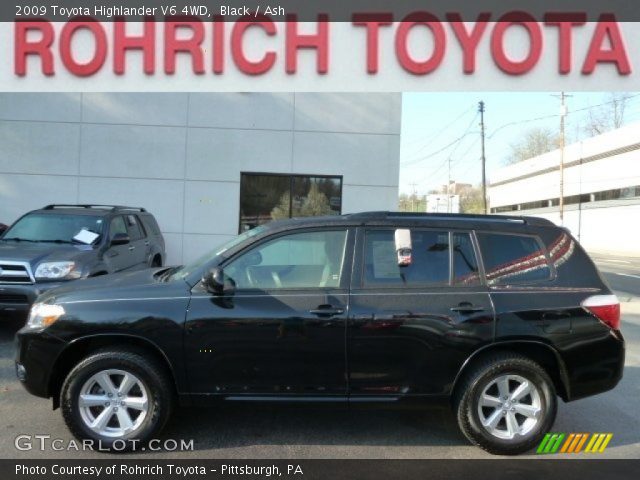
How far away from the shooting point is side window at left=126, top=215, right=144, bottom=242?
8875mm

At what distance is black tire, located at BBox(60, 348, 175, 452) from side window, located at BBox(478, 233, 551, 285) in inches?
104

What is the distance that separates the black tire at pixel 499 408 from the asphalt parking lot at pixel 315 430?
0.16 metres

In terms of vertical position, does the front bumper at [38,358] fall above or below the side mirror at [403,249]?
below

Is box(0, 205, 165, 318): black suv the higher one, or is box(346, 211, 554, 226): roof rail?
box(346, 211, 554, 226): roof rail

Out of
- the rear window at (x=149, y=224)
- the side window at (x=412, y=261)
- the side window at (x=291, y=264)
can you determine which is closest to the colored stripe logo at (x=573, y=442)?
the side window at (x=412, y=261)

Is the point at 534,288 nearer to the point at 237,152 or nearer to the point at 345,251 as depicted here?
the point at 345,251

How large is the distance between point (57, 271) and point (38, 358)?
9.82ft

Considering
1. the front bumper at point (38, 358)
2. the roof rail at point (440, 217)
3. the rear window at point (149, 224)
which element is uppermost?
the roof rail at point (440, 217)

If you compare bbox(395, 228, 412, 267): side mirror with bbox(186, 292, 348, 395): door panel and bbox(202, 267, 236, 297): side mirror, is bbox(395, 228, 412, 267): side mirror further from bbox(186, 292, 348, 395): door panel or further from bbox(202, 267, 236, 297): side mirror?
bbox(202, 267, 236, 297): side mirror

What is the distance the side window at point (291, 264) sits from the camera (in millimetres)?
4016

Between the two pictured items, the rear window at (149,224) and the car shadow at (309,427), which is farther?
the rear window at (149,224)

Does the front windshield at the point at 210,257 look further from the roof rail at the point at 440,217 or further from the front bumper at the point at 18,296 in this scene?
the front bumper at the point at 18,296

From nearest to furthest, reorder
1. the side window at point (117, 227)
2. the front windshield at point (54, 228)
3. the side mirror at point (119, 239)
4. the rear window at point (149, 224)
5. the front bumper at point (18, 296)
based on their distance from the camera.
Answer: the front bumper at point (18, 296) → the front windshield at point (54, 228) → the side mirror at point (119, 239) → the side window at point (117, 227) → the rear window at point (149, 224)
